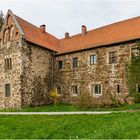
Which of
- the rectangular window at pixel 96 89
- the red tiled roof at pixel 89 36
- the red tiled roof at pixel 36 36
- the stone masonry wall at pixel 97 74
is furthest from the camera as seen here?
the red tiled roof at pixel 36 36

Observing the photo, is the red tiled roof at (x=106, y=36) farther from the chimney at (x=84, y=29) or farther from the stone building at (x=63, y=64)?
the chimney at (x=84, y=29)

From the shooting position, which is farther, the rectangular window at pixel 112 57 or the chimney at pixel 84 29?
the chimney at pixel 84 29

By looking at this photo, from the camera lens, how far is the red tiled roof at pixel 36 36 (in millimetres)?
28641

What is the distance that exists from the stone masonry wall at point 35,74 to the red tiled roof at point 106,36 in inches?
107

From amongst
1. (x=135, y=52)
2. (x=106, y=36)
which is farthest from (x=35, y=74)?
(x=135, y=52)

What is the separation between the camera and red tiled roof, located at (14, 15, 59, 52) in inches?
1128

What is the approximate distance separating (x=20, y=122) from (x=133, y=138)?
24.0 feet

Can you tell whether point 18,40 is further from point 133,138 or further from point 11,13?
point 133,138

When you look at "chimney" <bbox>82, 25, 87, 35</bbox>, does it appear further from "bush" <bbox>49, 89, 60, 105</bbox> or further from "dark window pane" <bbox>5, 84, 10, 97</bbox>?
"dark window pane" <bbox>5, 84, 10, 97</bbox>

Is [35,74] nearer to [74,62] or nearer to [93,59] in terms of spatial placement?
[74,62]

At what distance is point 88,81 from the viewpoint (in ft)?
90.4

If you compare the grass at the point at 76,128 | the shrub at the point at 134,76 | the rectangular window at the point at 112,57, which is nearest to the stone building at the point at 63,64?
the rectangular window at the point at 112,57

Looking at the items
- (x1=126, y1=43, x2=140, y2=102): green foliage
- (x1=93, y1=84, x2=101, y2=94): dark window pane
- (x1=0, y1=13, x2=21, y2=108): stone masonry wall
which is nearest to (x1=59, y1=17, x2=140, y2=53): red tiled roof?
(x1=126, y1=43, x2=140, y2=102): green foliage

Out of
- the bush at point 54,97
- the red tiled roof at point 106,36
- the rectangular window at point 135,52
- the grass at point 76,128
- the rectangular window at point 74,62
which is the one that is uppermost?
the red tiled roof at point 106,36
